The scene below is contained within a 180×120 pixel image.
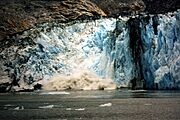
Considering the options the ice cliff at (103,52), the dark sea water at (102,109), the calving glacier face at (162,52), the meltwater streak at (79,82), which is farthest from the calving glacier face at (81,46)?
the dark sea water at (102,109)

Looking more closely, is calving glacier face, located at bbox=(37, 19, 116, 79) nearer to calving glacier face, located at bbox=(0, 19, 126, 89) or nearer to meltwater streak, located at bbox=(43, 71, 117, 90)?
calving glacier face, located at bbox=(0, 19, 126, 89)

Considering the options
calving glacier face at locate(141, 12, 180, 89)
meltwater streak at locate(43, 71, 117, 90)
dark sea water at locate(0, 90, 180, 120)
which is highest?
calving glacier face at locate(141, 12, 180, 89)

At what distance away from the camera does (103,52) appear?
2849 inches

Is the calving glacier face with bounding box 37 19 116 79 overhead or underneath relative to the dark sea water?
overhead

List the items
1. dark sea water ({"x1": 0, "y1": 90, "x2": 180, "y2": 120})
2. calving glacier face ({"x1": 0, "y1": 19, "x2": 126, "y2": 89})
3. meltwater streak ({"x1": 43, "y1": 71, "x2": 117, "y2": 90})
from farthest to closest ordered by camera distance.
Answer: calving glacier face ({"x1": 0, "y1": 19, "x2": 126, "y2": 89})
meltwater streak ({"x1": 43, "y1": 71, "x2": 117, "y2": 90})
dark sea water ({"x1": 0, "y1": 90, "x2": 180, "y2": 120})

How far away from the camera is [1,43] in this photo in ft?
272

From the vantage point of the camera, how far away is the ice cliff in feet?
210

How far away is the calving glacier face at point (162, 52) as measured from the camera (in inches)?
2422

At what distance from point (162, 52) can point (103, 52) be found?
10342 millimetres

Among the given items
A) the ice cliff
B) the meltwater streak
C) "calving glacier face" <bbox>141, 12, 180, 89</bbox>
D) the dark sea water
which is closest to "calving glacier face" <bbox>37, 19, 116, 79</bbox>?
the ice cliff

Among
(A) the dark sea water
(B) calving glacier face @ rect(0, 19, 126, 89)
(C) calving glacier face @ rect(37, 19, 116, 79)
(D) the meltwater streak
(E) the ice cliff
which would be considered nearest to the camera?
(A) the dark sea water

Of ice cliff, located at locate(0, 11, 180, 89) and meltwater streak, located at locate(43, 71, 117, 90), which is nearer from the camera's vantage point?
ice cliff, located at locate(0, 11, 180, 89)

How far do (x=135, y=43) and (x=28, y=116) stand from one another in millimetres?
31329

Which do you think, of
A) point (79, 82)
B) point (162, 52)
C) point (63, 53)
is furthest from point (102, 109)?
point (63, 53)
